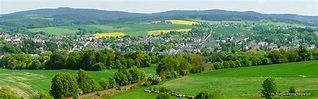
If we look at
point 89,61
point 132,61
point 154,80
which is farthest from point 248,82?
point 89,61

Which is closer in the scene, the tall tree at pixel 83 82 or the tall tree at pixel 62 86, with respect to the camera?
the tall tree at pixel 62 86

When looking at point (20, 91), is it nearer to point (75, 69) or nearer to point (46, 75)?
point (46, 75)

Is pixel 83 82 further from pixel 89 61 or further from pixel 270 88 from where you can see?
pixel 89 61

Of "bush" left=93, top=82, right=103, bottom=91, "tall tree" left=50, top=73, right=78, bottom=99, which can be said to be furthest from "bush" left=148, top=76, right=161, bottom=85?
"tall tree" left=50, top=73, right=78, bottom=99

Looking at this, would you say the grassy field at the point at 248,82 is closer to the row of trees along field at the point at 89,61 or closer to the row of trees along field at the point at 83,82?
the row of trees along field at the point at 83,82

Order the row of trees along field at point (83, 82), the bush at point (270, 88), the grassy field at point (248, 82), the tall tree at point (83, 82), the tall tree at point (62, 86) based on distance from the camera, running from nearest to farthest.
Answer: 1. the bush at point (270, 88)
2. the grassy field at point (248, 82)
3. the tall tree at point (62, 86)
4. the row of trees along field at point (83, 82)
5. the tall tree at point (83, 82)

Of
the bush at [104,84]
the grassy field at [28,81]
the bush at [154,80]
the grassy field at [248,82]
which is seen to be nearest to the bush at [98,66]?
the grassy field at [28,81]
